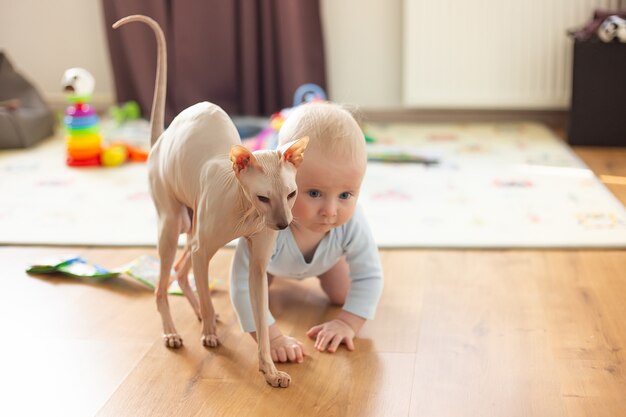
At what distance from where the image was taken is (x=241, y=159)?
1.23 meters

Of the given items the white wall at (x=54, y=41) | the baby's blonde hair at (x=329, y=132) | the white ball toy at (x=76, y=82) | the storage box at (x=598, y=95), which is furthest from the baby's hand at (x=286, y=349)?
the white wall at (x=54, y=41)

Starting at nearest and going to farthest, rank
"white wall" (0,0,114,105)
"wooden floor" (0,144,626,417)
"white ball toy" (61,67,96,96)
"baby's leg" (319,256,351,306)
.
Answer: "wooden floor" (0,144,626,417), "baby's leg" (319,256,351,306), "white ball toy" (61,67,96,96), "white wall" (0,0,114,105)

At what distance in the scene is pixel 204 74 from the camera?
130 inches

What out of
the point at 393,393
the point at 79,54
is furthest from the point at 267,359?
the point at 79,54

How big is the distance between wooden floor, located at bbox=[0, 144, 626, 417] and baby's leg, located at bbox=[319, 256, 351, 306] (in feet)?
0.13

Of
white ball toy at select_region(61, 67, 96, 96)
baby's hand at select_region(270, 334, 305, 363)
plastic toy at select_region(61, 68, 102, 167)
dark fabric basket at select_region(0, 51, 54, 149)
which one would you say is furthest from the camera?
dark fabric basket at select_region(0, 51, 54, 149)

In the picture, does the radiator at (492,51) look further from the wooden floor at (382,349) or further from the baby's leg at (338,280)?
the baby's leg at (338,280)

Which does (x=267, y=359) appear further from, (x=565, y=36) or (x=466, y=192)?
(x=565, y=36)

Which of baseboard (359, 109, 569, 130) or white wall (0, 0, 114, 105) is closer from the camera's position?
baseboard (359, 109, 569, 130)

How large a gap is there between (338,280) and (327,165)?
37 cm

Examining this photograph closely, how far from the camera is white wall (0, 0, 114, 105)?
11.5ft

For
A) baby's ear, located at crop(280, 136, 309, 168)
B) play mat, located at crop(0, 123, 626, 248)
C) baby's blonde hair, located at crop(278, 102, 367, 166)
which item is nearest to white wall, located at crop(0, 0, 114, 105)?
play mat, located at crop(0, 123, 626, 248)

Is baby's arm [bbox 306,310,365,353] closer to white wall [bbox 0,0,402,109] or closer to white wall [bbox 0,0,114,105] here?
white wall [bbox 0,0,402,109]

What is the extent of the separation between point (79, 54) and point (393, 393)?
266 centimetres
